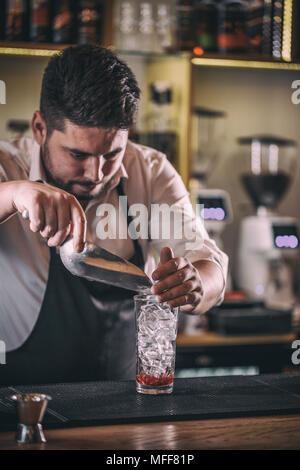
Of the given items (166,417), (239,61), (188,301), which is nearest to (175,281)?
(188,301)

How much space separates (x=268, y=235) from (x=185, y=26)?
1075mm

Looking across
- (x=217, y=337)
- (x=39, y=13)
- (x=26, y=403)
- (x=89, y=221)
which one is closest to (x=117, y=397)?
(x=26, y=403)

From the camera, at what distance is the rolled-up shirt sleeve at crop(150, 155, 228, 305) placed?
196 cm

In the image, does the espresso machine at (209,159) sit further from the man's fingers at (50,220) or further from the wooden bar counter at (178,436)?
the wooden bar counter at (178,436)

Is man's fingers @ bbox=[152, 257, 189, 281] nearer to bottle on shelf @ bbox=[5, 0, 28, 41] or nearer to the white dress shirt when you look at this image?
the white dress shirt

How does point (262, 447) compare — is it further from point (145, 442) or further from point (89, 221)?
point (89, 221)

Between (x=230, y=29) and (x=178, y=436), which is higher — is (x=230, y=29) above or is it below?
above

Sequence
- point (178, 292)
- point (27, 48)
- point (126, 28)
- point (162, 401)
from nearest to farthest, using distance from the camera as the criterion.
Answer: point (162, 401), point (178, 292), point (27, 48), point (126, 28)

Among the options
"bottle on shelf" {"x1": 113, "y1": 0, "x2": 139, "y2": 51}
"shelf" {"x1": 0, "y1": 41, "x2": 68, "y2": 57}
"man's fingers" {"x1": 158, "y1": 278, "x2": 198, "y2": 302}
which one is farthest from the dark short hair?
"bottle on shelf" {"x1": 113, "y1": 0, "x2": 139, "y2": 51}

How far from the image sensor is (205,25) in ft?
10.9

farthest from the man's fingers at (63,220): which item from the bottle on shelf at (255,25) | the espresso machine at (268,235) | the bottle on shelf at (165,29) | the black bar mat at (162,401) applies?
the bottle on shelf at (255,25)

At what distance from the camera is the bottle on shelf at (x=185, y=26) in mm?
3258

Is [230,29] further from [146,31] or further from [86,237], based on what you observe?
[86,237]

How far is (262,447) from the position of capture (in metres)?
1.19
